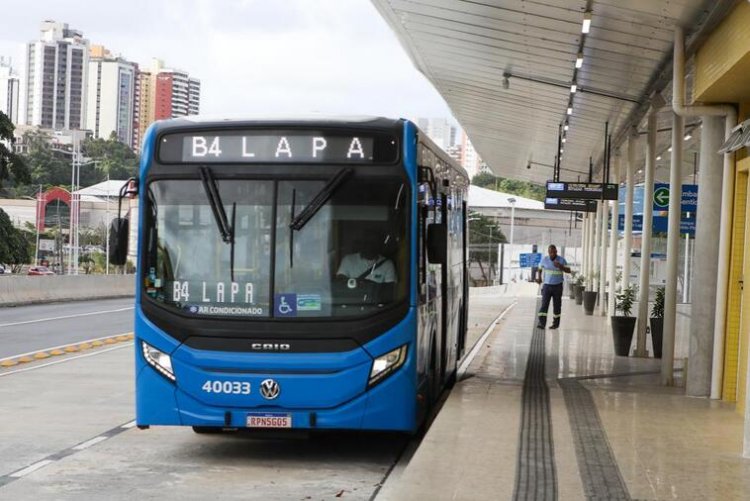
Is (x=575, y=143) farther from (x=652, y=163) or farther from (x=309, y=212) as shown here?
(x=309, y=212)

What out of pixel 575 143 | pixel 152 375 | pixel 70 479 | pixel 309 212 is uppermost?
pixel 575 143

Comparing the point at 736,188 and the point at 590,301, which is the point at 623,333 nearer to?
the point at 736,188

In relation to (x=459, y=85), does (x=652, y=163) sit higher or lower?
lower

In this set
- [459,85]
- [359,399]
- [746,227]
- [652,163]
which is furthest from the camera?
[459,85]

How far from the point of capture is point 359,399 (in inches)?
419

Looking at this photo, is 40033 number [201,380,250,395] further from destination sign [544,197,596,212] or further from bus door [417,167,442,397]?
destination sign [544,197,596,212]

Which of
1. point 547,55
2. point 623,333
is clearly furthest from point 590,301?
point 547,55

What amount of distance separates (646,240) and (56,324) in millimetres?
15348

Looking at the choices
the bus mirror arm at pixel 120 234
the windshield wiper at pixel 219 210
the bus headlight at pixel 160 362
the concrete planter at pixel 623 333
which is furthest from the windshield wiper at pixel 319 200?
the concrete planter at pixel 623 333

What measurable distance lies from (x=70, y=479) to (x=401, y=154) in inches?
150

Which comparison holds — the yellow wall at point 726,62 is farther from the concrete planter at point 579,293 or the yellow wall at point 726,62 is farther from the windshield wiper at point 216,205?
the concrete planter at point 579,293

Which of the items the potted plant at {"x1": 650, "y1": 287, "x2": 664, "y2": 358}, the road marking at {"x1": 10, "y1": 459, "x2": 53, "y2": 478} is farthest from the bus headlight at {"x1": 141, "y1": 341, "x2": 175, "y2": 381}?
the potted plant at {"x1": 650, "y1": 287, "x2": 664, "y2": 358}

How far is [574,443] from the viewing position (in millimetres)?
10508

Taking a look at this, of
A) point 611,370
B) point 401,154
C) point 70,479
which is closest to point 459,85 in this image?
point 611,370
